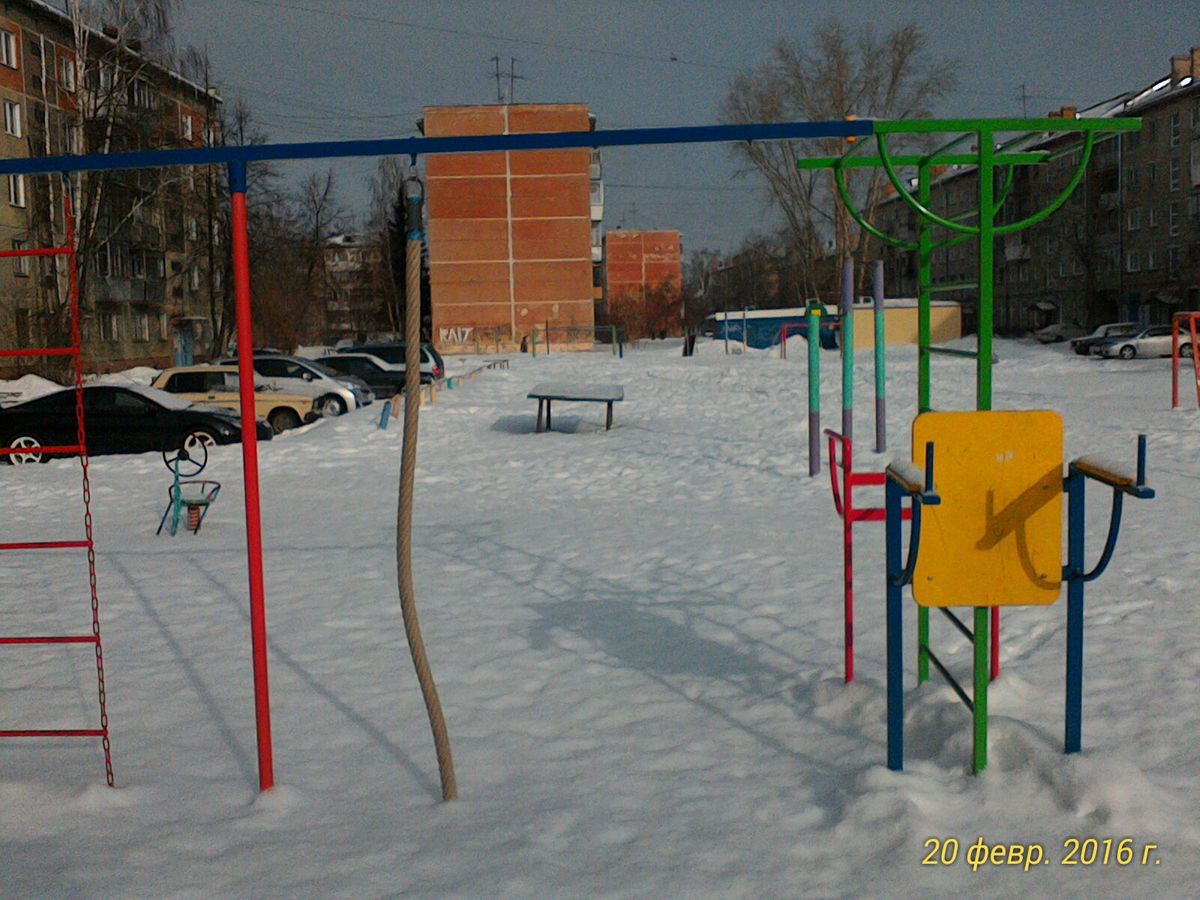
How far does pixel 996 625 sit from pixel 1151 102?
56.7 meters

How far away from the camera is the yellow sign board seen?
3.56 meters

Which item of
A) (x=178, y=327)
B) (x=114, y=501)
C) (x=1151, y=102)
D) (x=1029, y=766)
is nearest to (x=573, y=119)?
(x=178, y=327)

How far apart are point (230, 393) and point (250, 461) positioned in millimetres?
15351

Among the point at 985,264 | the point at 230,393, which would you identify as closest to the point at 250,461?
the point at 985,264

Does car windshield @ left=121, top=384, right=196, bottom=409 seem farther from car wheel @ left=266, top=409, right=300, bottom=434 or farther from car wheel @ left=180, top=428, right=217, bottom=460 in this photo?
car wheel @ left=266, top=409, right=300, bottom=434

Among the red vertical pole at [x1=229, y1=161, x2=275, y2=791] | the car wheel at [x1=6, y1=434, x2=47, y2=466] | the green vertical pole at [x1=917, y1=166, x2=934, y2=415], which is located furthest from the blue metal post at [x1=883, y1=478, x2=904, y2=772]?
the car wheel at [x1=6, y1=434, x2=47, y2=466]

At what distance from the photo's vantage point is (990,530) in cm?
358

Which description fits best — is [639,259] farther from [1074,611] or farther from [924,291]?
[1074,611]

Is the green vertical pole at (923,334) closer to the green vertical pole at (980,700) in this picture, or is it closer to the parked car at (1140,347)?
the green vertical pole at (980,700)

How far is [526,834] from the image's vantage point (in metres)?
3.51

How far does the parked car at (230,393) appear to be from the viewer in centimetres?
1823

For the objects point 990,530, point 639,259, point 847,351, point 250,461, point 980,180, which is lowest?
point 990,530

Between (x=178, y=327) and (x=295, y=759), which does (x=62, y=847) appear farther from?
(x=178, y=327)

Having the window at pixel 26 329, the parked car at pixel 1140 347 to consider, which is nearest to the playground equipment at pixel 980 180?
the window at pixel 26 329
